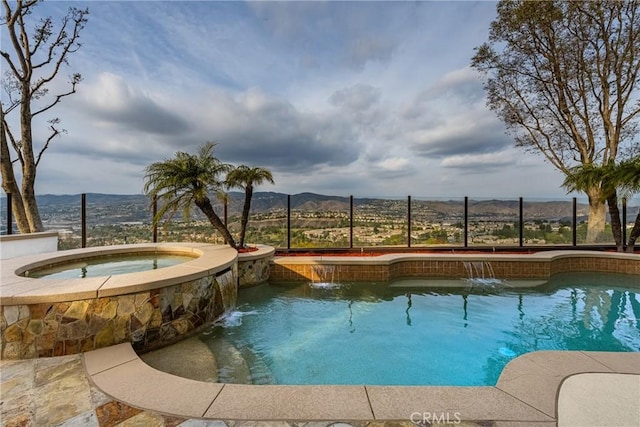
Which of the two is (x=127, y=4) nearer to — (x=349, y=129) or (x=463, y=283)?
(x=349, y=129)

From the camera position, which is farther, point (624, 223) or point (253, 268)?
point (624, 223)

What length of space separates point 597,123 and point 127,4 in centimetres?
1437

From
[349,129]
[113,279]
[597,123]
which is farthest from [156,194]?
[597,123]

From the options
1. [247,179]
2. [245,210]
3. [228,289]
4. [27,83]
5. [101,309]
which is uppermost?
[27,83]

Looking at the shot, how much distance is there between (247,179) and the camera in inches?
258

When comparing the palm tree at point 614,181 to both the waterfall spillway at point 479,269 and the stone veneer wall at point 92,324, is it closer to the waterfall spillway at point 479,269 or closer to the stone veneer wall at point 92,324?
the waterfall spillway at point 479,269

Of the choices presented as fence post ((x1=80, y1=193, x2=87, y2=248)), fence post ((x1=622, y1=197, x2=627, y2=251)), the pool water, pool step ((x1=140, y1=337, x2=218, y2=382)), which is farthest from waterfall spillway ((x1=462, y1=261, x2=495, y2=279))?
fence post ((x1=80, y1=193, x2=87, y2=248))

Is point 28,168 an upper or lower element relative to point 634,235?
upper

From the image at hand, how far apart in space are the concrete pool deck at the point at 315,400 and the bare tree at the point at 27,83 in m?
7.77

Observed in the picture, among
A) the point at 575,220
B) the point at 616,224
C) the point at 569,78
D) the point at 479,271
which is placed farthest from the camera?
the point at 569,78

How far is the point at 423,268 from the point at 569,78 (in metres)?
8.64

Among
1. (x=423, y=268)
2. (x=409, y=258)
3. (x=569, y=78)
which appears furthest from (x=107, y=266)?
(x=569, y=78)

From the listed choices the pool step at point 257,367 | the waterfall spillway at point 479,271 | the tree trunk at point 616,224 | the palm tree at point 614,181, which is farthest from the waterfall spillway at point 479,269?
the pool step at point 257,367

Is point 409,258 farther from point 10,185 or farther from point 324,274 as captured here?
point 10,185
